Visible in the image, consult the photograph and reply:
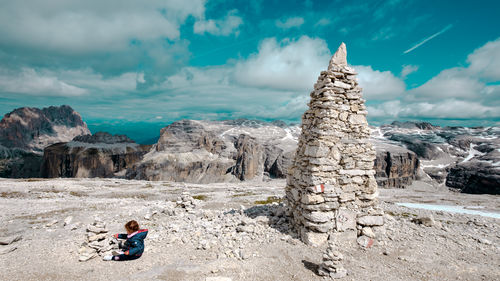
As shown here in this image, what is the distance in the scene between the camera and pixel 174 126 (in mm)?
154750

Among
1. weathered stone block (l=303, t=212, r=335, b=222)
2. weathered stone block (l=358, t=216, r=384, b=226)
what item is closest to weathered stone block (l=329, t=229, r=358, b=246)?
weathered stone block (l=358, t=216, r=384, b=226)

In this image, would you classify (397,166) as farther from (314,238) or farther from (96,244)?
(96,244)

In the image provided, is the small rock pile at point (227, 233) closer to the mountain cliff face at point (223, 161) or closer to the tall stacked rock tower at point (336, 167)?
the tall stacked rock tower at point (336, 167)

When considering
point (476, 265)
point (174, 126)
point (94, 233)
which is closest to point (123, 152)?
point (174, 126)

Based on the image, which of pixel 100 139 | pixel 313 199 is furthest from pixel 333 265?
pixel 100 139

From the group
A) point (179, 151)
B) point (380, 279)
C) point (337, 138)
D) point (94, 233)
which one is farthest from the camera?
point (179, 151)

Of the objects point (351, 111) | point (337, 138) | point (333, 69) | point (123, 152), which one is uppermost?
point (333, 69)

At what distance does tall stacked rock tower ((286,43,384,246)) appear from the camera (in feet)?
37.8

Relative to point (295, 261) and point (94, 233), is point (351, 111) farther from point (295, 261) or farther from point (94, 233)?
point (94, 233)

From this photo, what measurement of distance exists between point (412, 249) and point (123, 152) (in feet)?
569

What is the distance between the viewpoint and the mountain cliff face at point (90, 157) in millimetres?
135875

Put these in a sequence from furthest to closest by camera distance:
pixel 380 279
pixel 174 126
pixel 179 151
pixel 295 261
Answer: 1. pixel 174 126
2. pixel 179 151
3. pixel 295 261
4. pixel 380 279

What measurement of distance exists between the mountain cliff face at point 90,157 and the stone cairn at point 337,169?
157123 millimetres

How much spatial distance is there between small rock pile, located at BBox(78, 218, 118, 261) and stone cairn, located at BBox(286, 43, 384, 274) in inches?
365
